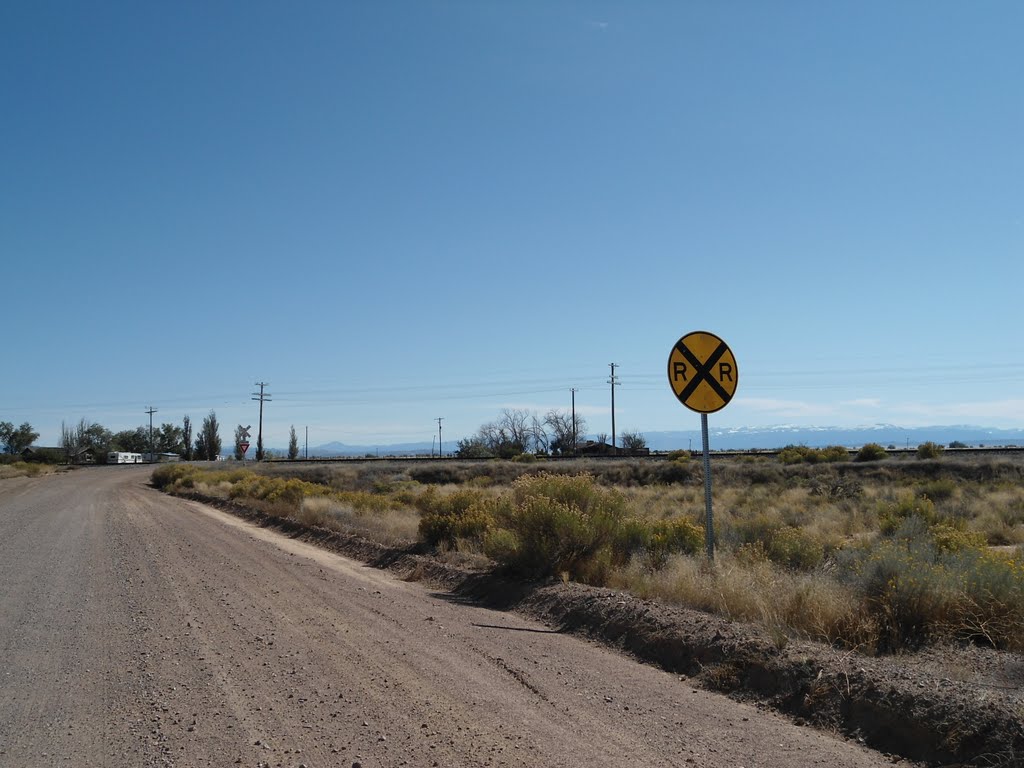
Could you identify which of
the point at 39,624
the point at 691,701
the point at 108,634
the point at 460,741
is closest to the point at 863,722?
the point at 691,701

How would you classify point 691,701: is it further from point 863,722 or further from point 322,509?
point 322,509

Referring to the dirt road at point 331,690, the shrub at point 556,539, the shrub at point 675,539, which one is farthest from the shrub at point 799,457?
the dirt road at point 331,690

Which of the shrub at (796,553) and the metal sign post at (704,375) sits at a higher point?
the metal sign post at (704,375)

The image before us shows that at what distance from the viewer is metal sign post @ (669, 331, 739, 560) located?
34.6 ft

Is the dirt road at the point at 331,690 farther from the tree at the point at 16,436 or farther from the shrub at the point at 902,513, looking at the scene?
the tree at the point at 16,436

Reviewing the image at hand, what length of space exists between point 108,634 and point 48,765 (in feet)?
13.8

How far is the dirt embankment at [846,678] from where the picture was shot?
527 cm

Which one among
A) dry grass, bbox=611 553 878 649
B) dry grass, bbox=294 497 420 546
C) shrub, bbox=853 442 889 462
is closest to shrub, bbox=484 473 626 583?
dry grass, bbox=611 553 878 649

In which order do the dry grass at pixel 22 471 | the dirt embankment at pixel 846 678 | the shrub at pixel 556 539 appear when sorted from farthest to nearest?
1. the dry grass at pixel 22 471
2. the shrub at pixel 556 539
3. the dirt embankment at pixel 846 678

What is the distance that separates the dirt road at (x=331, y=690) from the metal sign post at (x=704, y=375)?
3550 millimetres

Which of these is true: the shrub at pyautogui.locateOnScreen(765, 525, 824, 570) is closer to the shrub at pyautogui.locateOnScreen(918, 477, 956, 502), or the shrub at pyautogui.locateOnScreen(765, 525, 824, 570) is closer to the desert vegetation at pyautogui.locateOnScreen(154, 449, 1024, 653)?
the desert vegetation at pyautogui.locateOnScreen(154, 449, 1024, 653)

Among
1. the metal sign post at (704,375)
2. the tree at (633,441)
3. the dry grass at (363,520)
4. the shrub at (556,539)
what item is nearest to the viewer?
the metal sign post at (704,375)

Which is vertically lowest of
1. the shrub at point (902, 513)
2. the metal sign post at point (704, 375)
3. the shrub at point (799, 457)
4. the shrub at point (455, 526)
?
the shrub at point (902, 513)

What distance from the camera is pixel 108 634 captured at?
30.7 feet
